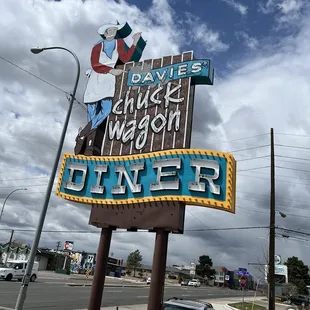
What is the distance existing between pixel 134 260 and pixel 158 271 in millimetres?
97688

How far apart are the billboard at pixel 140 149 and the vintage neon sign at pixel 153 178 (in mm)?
33

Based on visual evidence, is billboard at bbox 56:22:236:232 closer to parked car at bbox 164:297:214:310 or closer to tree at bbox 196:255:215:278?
parked car at bbox 164:297:214:310

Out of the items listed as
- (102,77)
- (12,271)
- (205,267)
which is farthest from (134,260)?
(102,77)

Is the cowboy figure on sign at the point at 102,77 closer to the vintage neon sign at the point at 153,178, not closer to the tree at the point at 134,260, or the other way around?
the vintage neon sign at the point at 153,178

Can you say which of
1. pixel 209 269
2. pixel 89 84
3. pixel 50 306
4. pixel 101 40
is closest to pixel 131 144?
pixel 89 84

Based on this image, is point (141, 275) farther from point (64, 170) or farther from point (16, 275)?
point (64, 170)

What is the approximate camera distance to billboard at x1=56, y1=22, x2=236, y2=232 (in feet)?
38.6

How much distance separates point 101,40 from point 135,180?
7.43m

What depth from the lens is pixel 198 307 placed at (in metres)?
11.4

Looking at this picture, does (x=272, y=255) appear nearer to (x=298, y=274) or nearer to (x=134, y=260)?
(x=298, y=274)

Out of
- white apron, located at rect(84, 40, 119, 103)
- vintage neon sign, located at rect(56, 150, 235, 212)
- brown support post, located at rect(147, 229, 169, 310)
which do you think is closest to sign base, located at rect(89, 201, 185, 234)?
vintage neon sign, located at rect(56, 150, 235, 212)

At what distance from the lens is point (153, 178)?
12570 millimetres

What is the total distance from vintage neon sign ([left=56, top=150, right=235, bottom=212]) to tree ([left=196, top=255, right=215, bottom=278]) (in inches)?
4691

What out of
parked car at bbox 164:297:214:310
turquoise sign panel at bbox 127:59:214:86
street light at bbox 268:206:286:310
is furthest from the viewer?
street light at bbox 268:206:286:310
